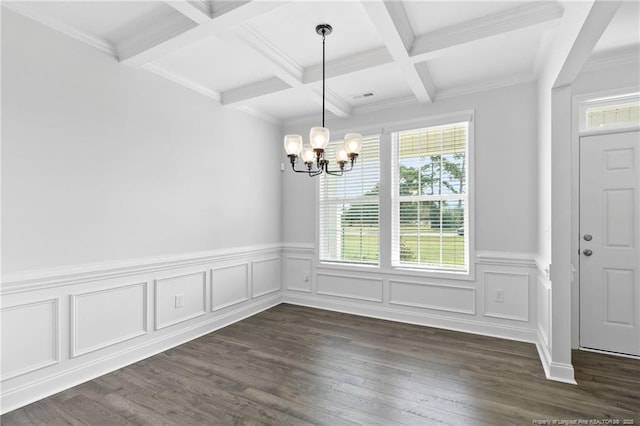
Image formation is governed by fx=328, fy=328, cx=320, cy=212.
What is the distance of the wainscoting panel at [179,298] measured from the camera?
3.24 metres

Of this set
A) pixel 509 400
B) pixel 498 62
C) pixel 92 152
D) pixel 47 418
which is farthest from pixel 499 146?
pixel 47 418

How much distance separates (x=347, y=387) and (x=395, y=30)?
2680 millimetres

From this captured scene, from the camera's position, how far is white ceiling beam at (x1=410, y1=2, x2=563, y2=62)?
7.52ft

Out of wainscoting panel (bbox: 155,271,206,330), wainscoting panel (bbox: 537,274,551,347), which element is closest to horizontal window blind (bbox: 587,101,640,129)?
wainscoting panel (bbox: 537,274,551,347)

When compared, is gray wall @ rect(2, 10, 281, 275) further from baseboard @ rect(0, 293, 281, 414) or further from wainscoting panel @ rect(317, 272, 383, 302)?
wainscoting panel @ rect(317, 272, 383, 302)

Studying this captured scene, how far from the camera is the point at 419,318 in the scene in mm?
3982

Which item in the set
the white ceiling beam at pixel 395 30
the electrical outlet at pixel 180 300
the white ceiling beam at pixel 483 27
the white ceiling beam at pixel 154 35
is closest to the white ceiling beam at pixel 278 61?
the white ceiling beam at pixel 154 35

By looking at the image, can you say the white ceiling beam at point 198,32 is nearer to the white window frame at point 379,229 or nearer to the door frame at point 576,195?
the white window frame at point 379,229

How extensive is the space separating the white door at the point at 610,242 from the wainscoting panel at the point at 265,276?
11.9 ft

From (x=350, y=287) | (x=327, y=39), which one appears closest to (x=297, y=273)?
(x=350, y=287)

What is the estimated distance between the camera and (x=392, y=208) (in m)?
4.20

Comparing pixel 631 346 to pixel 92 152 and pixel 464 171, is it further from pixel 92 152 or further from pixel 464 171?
pixel 92 152

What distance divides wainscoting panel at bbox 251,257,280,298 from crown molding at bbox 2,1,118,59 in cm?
280

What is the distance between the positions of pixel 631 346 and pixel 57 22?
553cm
